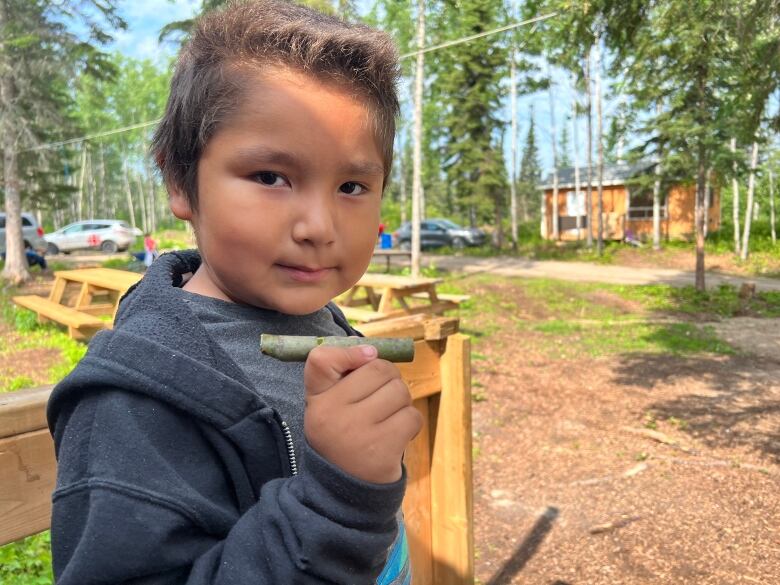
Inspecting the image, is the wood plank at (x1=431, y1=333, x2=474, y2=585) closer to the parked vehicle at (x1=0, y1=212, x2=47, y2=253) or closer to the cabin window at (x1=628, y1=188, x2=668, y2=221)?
the parked vehicle at (x1=0, y1=212, x2=47, y2=253)

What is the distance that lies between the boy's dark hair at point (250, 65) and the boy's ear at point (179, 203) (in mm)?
10

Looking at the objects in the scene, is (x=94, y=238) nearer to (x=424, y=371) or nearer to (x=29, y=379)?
(x=29, y=379)

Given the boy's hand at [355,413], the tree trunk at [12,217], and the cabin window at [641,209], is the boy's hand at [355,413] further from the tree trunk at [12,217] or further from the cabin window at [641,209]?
the cabin window at [641,209]

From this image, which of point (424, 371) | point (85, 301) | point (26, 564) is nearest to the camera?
point (424, 371)

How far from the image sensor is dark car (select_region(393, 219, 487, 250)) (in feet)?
80.4

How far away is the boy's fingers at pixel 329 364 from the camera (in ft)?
2.47

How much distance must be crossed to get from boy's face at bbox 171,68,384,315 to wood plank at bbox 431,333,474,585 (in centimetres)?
105

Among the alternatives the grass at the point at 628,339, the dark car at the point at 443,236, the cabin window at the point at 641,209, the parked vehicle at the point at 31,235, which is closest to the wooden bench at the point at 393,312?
the grass at the point at 628,339

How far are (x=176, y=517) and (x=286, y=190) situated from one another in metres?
0.46

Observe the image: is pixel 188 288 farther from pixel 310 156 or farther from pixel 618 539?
pixel 618 539

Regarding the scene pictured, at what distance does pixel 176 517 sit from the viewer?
734 millimetres

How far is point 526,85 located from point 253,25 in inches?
1019

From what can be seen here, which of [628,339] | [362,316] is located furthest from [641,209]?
[362,316]

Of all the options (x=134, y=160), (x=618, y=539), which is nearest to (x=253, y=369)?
(x=618, y=539)
